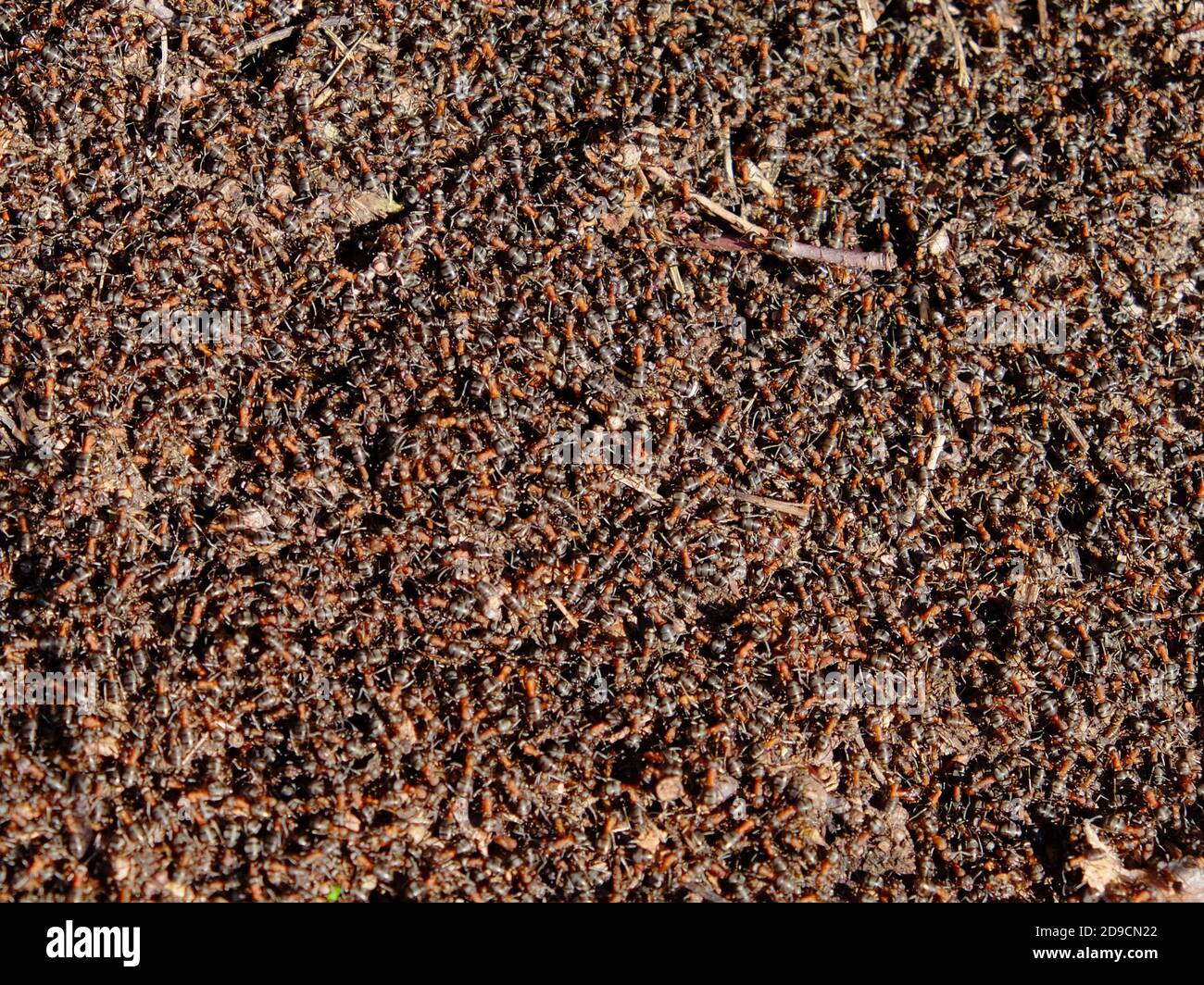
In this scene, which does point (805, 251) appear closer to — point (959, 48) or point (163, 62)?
point (959, 48)

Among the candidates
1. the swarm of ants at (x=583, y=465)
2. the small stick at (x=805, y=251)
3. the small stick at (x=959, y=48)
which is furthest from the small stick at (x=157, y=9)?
the small stick at (x=959, y=48)

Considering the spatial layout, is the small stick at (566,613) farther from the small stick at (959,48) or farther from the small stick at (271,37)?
the small stick at (959,48)

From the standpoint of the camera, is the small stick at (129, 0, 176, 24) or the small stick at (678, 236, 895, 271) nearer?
the small stick at (129, 0, 176, 24)

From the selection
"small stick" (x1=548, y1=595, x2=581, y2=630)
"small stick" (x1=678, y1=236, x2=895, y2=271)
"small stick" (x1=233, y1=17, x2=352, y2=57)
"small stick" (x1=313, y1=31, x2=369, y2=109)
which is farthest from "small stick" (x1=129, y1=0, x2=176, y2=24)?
"small stick" (x1=548, y1=595, x2=581, y2=630)

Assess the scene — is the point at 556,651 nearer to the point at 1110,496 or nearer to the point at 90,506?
the point at 90,506

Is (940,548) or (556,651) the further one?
(940,548)

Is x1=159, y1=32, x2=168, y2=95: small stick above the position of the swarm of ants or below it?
above

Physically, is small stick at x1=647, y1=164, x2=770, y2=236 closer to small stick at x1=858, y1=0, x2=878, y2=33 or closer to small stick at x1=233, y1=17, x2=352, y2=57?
small stick at x1=858, y1=0, x2=878, y2=33
